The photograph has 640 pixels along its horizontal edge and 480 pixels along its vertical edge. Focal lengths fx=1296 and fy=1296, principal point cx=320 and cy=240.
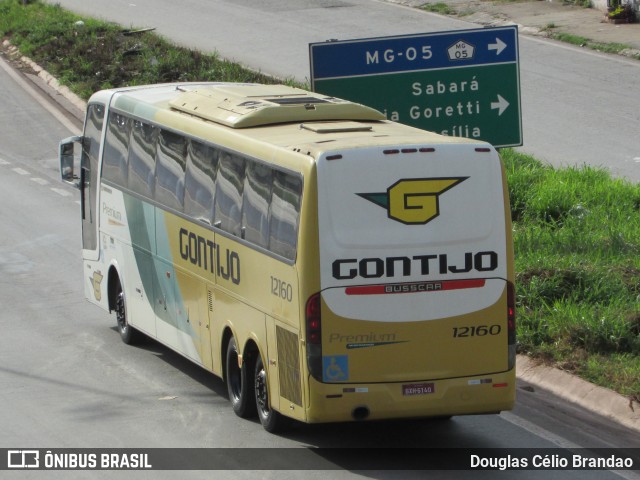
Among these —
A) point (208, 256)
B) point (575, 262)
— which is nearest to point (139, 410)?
point (208, 256)

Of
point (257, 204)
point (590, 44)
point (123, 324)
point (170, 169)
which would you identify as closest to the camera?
point (257, 204)

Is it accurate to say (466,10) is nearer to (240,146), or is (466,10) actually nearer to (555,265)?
(555,265)

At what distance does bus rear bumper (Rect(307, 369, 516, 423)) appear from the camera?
34.6 feet

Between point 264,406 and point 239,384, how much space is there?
2.36 feet

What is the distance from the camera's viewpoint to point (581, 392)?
12.4 m

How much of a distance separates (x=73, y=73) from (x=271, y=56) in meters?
5.04

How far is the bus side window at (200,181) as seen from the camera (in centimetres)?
1255

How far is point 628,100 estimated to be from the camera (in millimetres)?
27281

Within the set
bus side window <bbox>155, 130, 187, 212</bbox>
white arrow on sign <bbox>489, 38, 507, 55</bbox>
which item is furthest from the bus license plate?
white arrow on sign <bbox>489, 38, 507, 55</bbox>

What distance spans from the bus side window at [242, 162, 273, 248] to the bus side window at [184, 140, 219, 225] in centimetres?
81

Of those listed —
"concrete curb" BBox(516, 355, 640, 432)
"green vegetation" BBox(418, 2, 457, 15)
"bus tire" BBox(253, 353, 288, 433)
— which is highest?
"green vegetation" BBox(418, 2, 457, 15)

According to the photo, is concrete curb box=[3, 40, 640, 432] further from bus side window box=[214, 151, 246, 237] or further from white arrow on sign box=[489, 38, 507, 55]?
white arrow on sign box=[489, 38, 507, 55]

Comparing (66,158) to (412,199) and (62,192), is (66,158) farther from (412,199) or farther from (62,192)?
(62,192)

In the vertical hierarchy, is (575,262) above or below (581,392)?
above
